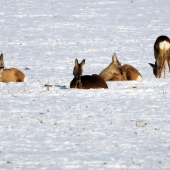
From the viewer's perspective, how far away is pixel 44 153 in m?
8.20

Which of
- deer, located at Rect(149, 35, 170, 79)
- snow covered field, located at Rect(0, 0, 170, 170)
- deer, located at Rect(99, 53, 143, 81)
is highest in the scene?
deer, located at Rect(149, 35, 170, 79)

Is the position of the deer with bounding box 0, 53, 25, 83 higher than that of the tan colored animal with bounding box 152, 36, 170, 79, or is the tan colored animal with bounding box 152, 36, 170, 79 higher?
the tan colored animal with bounding box 152, 36, 170, 79

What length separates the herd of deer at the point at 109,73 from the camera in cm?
1448

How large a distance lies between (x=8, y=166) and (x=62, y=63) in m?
17.1

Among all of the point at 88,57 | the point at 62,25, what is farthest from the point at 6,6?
the point at 88,57

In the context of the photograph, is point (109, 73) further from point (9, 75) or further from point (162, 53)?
point (162, 53)

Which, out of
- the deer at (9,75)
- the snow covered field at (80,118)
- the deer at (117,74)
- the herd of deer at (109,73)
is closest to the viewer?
the snow covered field at (80,118)

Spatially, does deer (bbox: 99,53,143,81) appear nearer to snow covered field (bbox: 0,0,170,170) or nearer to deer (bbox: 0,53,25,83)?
snow covered field (bbox: 0,0,170,170)

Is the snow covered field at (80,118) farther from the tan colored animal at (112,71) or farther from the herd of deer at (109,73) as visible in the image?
the tan colored animal at (112,71)

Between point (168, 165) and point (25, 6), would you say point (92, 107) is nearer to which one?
point (168, 165)

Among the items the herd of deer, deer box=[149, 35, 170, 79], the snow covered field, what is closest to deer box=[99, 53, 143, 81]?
the herd of deer

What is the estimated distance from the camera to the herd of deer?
1448 centimetres

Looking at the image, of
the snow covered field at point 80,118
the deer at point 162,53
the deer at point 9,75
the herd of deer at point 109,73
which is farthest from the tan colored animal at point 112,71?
the deer at point 162,53

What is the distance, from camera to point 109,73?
59.1 ft
